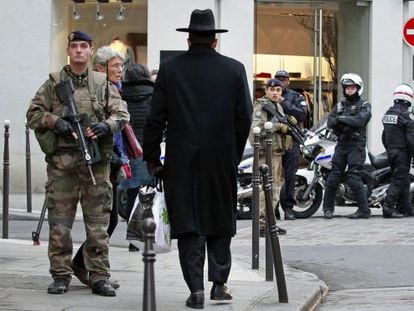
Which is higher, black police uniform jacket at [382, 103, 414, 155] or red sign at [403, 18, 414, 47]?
red sign at [403, 18, 414, 47]

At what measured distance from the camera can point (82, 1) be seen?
20672 millimetres

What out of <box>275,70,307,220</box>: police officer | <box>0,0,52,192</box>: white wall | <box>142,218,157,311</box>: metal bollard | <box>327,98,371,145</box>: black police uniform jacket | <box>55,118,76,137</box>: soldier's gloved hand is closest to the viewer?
<box>142,218,157,311</box>: metal bollard

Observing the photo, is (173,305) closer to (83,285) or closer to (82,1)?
(83,285)

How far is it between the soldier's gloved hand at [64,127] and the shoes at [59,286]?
1106 millimetres

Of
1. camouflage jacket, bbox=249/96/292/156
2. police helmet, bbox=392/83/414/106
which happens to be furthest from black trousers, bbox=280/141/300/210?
police helmet, bbox=392/83/414/106

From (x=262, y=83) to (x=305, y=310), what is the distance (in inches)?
524

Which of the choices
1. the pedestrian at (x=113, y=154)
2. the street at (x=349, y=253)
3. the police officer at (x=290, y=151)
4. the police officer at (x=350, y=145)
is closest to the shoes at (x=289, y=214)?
the police officer at (x=290, y=151)

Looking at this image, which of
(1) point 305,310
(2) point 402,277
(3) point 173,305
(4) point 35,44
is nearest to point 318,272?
(2) point 402,277

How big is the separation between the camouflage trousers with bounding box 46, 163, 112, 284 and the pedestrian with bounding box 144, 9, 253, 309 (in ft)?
1.82

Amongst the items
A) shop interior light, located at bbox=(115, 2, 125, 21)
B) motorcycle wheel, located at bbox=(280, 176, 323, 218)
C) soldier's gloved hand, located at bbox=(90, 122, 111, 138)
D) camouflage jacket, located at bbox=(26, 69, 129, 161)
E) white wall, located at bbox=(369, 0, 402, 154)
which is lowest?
motorcycle wheel, located at bbox=(280, 176, 323, 218)

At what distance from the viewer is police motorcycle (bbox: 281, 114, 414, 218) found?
51.7 ft

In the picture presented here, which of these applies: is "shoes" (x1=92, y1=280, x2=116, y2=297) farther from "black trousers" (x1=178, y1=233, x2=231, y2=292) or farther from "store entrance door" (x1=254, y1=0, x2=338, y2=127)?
"store entrance door" (x1=254, y1=0, x2=338, y2=127)

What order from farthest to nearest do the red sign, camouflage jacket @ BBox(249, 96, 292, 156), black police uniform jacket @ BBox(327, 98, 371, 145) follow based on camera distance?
the red sign < black police uniform jacket @ BBox(327, 98, 371, 145) < camouflage jacket @ BBox(249, 96, 292, 156)

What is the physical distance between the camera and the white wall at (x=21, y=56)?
1992cm
